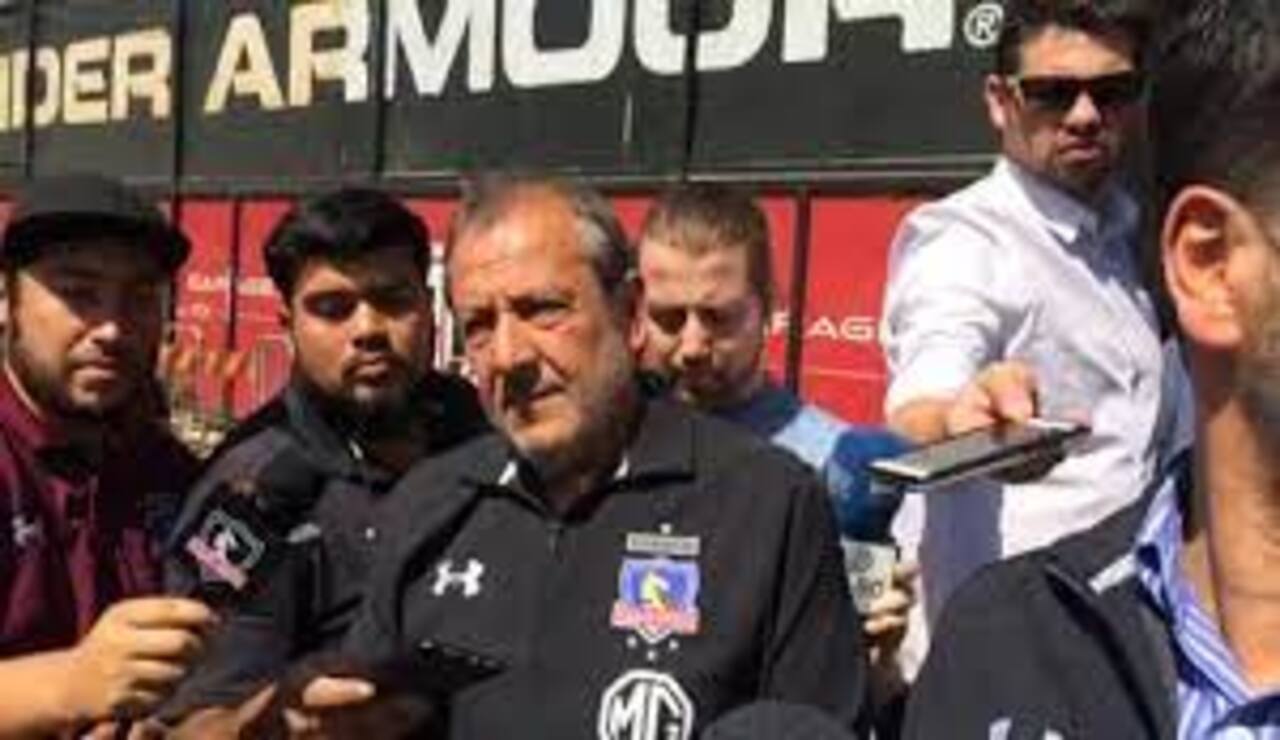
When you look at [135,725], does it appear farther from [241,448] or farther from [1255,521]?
[1255,521]

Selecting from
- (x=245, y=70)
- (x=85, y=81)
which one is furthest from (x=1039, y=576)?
(x=85, y=81)

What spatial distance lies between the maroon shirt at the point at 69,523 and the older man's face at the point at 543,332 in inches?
23.8

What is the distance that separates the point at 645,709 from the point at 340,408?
1129mm

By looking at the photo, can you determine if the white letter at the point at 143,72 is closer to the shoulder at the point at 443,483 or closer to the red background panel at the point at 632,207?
the red background panel at the point at 632,207

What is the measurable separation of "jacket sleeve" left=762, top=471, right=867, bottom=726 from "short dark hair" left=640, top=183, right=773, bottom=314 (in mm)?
976

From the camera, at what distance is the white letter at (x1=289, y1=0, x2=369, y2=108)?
28.1 feet

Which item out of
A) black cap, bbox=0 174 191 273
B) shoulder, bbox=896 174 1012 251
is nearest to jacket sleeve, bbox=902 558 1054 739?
shoulder, bbox=896 174 1012 251

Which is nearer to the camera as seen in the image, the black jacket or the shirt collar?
the black jacket

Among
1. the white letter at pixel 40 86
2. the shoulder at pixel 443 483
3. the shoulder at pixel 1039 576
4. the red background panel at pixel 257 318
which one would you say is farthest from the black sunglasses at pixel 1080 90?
the white letter at pixel 40 86

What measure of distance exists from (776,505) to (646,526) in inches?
5.7

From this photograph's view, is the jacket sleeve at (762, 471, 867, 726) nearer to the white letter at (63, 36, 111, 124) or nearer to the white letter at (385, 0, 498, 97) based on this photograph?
the white letter at (385, 0, 498, 97)

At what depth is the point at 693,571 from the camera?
2.43m

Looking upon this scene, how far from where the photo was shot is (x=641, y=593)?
2428 mm

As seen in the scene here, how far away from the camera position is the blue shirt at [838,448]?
9.32 ft
